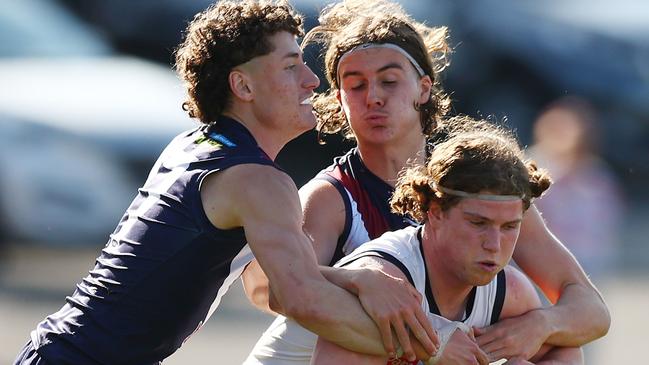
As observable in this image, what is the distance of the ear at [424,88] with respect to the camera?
5.12 m

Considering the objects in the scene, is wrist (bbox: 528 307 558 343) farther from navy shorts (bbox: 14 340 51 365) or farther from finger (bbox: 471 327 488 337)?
navy shorts (bbox: 14 340 51 365)

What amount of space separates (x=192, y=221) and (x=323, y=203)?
691 mm

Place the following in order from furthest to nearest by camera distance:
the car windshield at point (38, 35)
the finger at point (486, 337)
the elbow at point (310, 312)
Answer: the car windshield at point (38, 35)
the finger at point (486, 337)
the elbow at point (310, 312)

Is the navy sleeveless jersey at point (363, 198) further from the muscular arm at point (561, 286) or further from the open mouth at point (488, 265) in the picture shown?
the open mouth at point (488, 265)

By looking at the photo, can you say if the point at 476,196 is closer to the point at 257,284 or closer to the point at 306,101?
the point at 306,101

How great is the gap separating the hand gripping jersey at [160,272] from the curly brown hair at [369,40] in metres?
0.82

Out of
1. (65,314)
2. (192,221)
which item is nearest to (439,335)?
(192,221)

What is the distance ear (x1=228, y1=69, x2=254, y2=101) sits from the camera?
4.51m

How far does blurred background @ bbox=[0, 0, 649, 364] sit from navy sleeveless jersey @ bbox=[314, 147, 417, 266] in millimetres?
2651

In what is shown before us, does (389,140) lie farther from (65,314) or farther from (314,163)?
(314,163)

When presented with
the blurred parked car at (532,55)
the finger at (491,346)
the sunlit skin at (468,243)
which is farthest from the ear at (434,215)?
the blurred parked car at (532,55)

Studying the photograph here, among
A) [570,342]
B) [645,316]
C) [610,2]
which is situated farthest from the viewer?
[610,2]

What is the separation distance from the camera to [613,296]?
1034 cm

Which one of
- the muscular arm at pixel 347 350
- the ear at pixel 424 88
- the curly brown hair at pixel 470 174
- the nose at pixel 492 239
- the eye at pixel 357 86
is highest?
the ear at pixel 424 88
